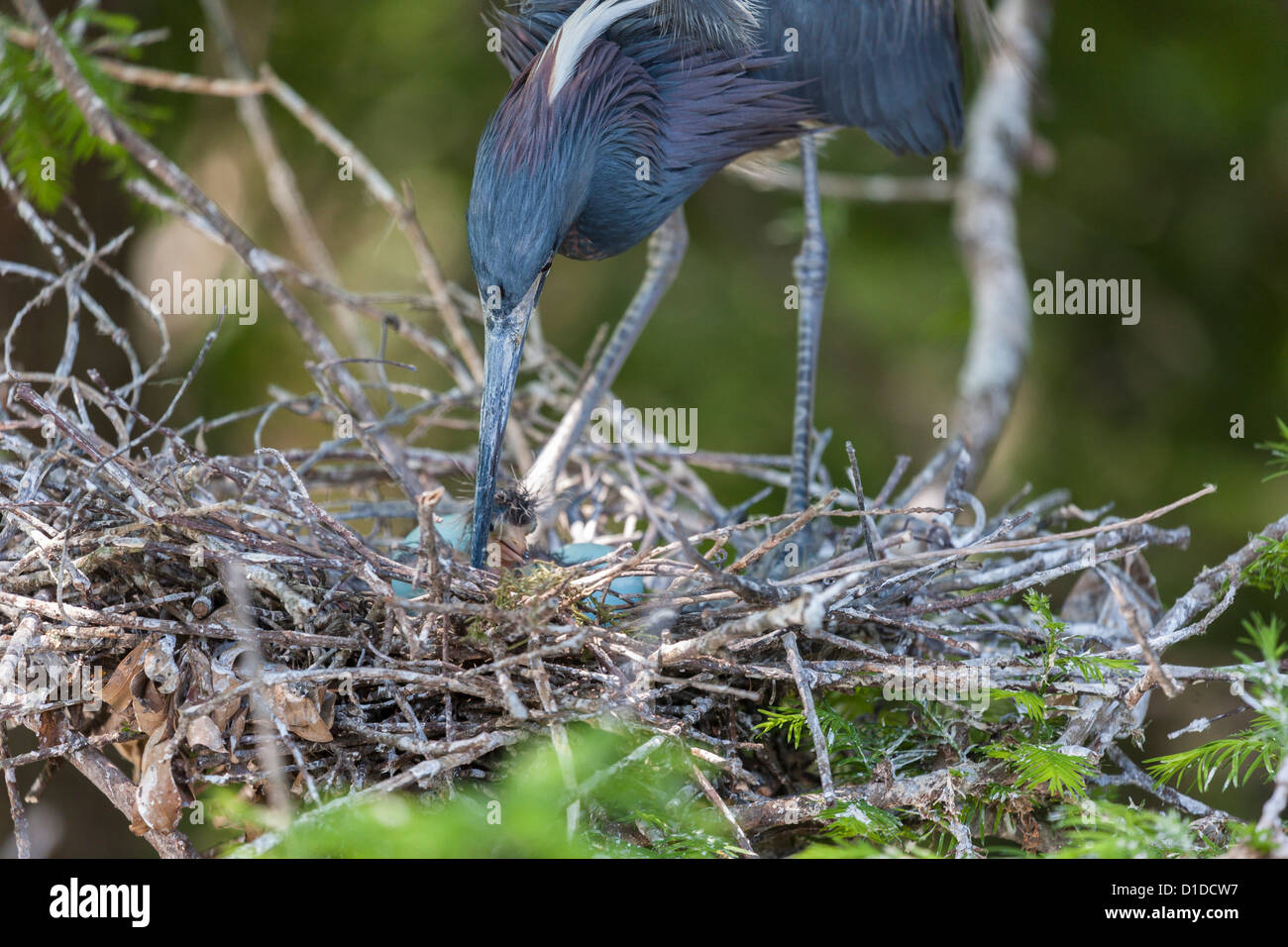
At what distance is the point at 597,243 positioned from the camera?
1.98 meters

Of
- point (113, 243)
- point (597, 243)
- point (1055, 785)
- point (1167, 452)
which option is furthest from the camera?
point (1167, 452)

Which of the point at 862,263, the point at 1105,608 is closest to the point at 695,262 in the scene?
the point at 862,263

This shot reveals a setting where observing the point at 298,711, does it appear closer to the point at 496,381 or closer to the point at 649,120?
the point at 496,381

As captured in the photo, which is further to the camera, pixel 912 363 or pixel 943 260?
pixel 912 363

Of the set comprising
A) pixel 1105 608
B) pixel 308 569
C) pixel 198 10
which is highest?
pixel 198 10

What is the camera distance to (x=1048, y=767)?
4.09 ft

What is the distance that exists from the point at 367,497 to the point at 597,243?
890 millimetres

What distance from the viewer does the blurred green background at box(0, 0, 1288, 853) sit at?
3.21 metres

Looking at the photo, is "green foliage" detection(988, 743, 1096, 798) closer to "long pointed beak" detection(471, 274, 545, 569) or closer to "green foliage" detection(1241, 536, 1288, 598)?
"green foliage" detection(1241, 536, 1288, 598)

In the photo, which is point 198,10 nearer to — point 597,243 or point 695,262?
point 695,262

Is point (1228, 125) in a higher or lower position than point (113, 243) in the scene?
higher

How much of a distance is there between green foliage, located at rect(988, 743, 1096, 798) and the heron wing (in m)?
1.30

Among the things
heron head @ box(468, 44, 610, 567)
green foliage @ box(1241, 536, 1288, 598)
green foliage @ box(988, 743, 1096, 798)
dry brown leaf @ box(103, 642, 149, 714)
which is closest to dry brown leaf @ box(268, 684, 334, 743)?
dry brown leaf @ box(103, 642, 149, 714)

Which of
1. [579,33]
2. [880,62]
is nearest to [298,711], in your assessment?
[579,33]
